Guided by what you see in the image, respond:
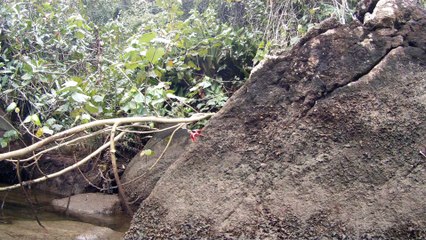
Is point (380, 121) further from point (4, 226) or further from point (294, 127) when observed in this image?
point (4, 226)

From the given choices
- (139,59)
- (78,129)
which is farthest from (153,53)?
(78,129)

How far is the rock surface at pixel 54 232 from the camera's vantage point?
219cm

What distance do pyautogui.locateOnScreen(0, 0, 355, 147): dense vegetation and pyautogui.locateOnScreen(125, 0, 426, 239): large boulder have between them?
81cm

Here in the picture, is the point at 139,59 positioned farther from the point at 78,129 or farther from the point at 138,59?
the point at 78,129

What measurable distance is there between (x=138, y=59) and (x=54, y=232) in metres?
1.29

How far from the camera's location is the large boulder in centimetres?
190

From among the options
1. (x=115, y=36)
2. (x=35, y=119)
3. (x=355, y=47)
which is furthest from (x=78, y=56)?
(x=355, y=47)

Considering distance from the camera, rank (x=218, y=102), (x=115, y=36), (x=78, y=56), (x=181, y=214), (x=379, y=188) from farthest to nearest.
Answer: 1. (x=115, y=36)
2. (x=78, y=56)
3. (x=218, y=102)
4. (x=181, y=214)
5. (x=379, y=188)

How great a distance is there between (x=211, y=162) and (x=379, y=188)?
32.5 inches

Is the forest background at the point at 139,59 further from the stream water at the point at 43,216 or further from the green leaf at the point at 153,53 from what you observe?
the stream water at the point at 43,216

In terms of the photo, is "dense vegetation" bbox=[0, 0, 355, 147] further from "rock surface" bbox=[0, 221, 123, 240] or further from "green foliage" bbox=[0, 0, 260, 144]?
"rock surface" bbox=[0, 221, 123, 240]

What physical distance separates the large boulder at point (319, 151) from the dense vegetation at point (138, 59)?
2.66ft

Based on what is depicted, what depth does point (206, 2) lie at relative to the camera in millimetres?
6254

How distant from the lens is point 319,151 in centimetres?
205
